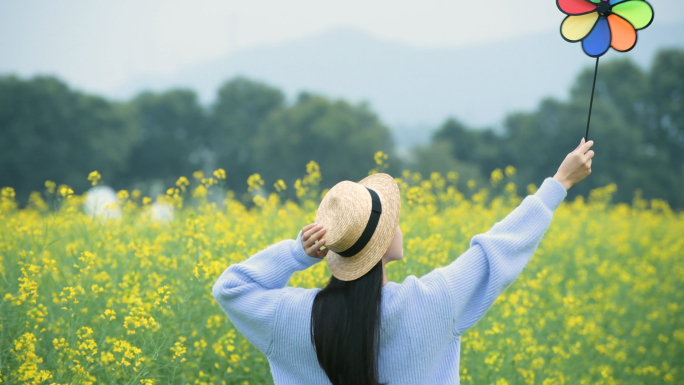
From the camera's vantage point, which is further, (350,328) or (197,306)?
(197,306)

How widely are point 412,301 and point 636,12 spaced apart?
1327mm

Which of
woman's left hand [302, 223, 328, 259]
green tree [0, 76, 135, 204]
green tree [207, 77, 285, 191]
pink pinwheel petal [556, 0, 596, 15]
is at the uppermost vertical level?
green tree [0, 76, 135, 204]

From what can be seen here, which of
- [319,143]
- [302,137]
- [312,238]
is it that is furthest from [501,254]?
[302,137]

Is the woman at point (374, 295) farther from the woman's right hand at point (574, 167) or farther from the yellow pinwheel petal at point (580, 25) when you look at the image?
the yellow pinwheel petal at point (580, 25)

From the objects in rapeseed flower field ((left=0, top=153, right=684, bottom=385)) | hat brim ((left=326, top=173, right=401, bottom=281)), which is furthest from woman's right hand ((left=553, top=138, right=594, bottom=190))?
rapeseed flower field ((left=0, top=153, right=684, bottom=385))

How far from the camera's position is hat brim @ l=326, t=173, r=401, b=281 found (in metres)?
1.73

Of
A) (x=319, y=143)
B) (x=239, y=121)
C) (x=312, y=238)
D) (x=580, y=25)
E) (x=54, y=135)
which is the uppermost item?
(x=54, y=135)

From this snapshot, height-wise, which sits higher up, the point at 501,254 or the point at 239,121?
the point at 501,254

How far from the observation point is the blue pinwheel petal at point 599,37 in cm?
216

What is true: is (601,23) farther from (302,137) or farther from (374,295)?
(302,137)

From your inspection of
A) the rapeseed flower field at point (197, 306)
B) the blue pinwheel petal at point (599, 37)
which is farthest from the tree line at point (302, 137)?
the blue pinwheel petal at point (599, 37)

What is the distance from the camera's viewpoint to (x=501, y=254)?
1698mm

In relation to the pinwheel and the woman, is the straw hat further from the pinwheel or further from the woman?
the pinwheel

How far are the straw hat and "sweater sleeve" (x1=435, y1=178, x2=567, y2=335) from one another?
21 centimetres
